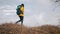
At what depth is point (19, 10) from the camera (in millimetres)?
24125

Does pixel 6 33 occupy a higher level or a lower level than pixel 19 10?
lower

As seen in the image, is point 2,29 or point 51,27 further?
point 51,27

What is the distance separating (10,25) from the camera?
26.7 meters

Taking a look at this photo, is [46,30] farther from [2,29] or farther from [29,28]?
[2,29]

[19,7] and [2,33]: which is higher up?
[19,7]

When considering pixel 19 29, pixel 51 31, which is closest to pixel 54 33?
pixel 51 31

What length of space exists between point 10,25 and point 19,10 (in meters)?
2.95

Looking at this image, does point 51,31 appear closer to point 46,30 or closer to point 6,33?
point 46,30

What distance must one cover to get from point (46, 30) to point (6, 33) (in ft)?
13.1

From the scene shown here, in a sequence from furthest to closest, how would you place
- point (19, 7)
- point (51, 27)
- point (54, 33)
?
point (51, 27) < point (54, 33) < point (19, 7)

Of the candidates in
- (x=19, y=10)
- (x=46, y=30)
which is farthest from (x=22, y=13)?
(x=46, y=30)

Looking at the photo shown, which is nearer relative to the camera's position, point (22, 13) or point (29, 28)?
point (22, 13)

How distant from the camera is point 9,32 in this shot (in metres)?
24.7

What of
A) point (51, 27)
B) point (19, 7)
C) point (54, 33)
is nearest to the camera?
point (19, 7)
